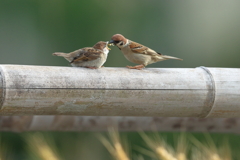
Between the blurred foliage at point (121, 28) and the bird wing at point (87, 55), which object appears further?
the blurred foliage at point (121, 28)

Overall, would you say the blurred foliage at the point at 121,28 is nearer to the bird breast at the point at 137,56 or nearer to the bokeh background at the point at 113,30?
the bokeh background at the point at 113,30

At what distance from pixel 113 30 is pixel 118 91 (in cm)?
298

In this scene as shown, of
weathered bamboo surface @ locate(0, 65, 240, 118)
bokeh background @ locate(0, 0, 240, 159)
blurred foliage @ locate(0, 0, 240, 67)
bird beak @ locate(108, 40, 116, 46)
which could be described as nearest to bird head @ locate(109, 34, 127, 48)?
bird beak @ locate(108, 40, 116, 46)

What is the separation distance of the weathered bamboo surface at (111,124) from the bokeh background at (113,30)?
0.92 metres

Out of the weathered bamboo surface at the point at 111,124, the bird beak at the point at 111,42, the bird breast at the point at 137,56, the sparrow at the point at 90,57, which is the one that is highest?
the bird beak at the point at 111,42

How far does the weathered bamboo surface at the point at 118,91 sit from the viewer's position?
1643 mm

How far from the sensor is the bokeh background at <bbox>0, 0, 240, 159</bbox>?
14.8 feet

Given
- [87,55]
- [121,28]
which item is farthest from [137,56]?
[121,28]

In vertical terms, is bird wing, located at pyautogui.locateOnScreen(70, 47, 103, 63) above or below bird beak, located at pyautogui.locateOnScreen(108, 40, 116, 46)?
below

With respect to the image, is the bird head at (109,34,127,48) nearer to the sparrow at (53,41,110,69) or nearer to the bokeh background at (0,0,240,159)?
the sparrow at (53,41,110,69)

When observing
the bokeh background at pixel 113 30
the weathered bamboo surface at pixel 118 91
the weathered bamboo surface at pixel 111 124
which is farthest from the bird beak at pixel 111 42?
the bokeh background at pixel 113 30

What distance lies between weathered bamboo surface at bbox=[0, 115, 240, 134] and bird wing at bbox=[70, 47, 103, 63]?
79cm

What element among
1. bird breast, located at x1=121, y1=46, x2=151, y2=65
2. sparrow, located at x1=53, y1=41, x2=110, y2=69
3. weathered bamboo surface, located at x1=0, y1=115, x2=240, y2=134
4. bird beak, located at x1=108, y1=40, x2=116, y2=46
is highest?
bird beak, located at x1=108, y1=40, x2=116, y2=46

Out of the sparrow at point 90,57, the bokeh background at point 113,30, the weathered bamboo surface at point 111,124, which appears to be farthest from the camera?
the bokeh background at point 113,30
